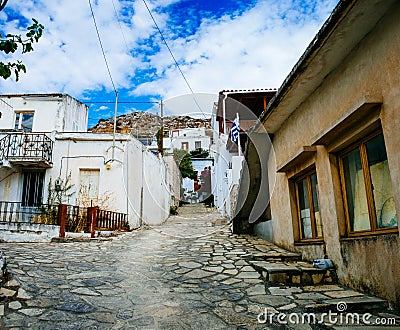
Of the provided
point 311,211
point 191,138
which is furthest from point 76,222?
point 191,138

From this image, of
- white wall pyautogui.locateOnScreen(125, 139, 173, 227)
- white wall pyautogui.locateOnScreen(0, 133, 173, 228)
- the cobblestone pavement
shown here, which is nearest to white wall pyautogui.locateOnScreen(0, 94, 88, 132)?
white wall pyautogui.locateOnScreen(0, 133, 173, 228)

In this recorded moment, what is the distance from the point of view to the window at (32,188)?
12.8 m

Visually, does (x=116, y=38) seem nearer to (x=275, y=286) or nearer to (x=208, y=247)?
(x=208, y=247)

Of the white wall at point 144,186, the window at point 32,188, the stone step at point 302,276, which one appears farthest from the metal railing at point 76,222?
the stone step at point 302,276

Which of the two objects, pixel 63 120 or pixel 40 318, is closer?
pixel 40 318

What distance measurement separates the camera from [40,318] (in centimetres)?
298

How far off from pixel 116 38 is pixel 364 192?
27.5 feet

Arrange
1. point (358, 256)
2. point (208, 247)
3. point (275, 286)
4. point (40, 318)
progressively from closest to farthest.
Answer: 1. point (40, 318)
2. point (358, 256)
3. point (275, 286)
4. point (208, 247)

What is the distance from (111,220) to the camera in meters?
10.9

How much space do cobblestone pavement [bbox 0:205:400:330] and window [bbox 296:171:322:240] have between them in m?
0.59

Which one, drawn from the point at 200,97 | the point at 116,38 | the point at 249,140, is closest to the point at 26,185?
the point at 116,38

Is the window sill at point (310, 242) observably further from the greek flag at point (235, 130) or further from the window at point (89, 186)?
the window at point (89, 186)

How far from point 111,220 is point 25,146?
529 centimetres

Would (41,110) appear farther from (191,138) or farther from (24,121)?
(191,138)
